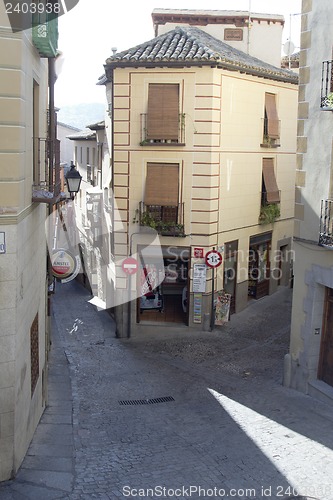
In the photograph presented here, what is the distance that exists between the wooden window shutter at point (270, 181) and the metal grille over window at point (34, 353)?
13272 mm

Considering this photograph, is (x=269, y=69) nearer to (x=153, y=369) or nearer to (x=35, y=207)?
(x=153, y=369)

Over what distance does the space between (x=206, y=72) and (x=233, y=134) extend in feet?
7.77

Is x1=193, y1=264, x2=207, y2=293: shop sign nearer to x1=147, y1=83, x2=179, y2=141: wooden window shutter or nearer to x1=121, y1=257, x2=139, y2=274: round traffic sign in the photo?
x1=121, y1=257, x2=139, y2=274: round traffic sign

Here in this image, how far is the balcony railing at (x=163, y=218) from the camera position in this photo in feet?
65.9

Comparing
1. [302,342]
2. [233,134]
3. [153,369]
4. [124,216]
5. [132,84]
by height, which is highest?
[132,84]

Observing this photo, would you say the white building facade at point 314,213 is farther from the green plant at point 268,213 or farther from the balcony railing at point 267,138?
the green plant at point 268,213

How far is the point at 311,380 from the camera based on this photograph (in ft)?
45.8

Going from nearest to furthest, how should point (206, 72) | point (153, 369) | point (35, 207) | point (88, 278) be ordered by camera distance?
point (35, 207), point (153, 369), point (206, 72), point (88, 278)

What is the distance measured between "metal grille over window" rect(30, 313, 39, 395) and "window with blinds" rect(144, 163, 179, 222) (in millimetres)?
8666

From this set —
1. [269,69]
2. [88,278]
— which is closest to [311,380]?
[269,69]

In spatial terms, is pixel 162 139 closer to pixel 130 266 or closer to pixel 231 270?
pixel 130 266

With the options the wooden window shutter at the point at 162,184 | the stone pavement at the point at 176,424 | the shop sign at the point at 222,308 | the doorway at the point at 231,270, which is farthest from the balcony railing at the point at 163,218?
the stone pavement at the point at 176,424

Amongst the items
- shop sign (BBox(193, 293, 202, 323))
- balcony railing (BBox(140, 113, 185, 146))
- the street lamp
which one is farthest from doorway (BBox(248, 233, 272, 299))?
the street lamp

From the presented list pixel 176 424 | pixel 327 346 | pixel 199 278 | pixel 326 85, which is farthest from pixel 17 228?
pixel 199 278
